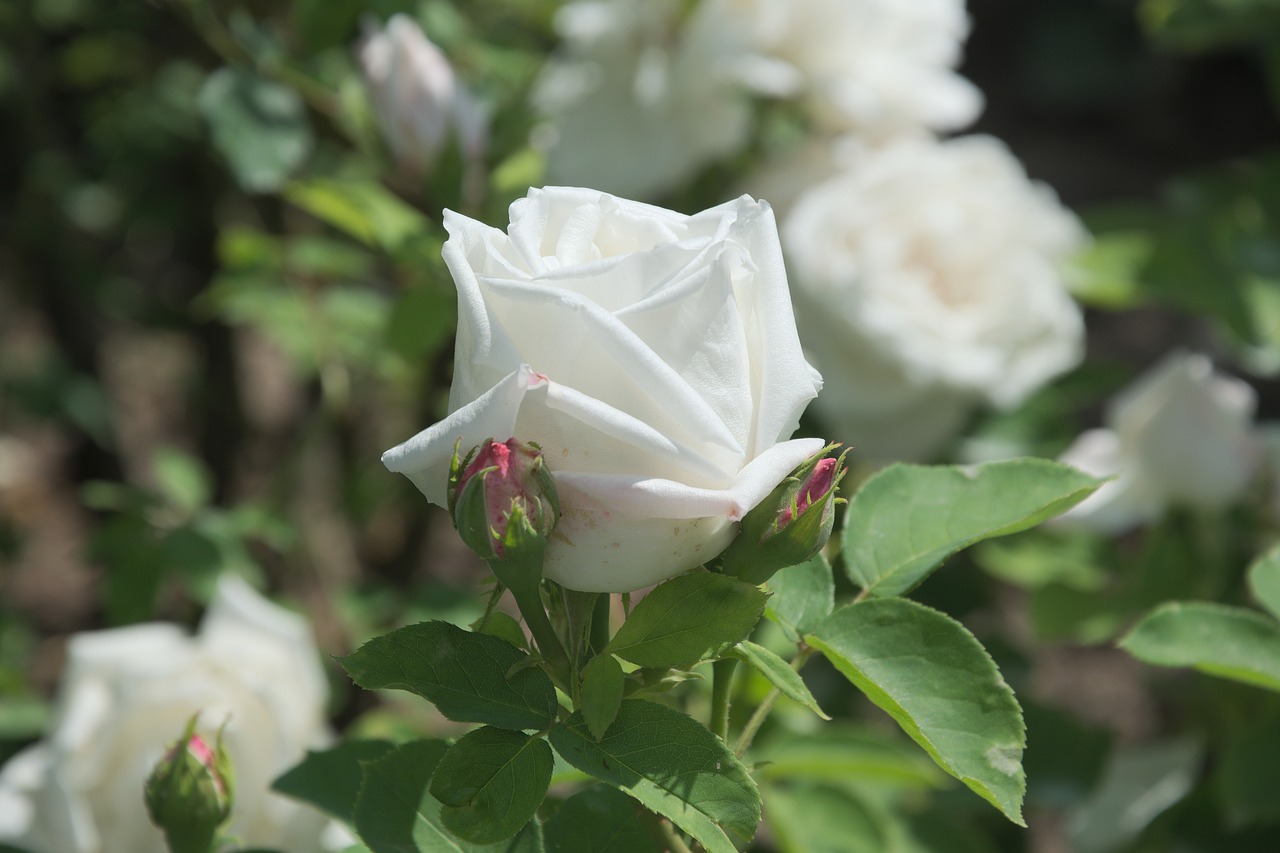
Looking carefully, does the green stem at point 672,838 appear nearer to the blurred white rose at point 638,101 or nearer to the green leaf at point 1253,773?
the green leaf at point 1253,773

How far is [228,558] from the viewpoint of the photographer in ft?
4.00

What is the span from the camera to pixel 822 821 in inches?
39.9

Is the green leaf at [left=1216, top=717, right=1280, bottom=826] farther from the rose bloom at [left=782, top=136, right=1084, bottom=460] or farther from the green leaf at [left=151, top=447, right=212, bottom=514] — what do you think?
the green leaf at [left=151, top=447, right=212, bottom=514]

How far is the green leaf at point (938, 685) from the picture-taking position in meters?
0.52

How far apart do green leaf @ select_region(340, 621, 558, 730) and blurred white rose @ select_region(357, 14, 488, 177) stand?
62 cm

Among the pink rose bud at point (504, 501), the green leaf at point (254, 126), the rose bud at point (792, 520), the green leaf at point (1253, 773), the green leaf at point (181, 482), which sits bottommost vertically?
the green leaf at point (181, 482)

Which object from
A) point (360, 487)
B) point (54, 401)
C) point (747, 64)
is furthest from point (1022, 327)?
point (54, 401)

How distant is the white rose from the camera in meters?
0.47

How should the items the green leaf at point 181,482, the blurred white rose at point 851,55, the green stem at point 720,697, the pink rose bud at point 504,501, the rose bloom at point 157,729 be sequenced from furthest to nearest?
the green leaf at point 181,482, the blurred white rose at point 851,55, the rose bloom at point 157,729, the green stem at point 720,697, the pink rose bud at point 504,501

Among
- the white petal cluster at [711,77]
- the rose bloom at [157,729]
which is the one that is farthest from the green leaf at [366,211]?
the rose bloom at [157,729]

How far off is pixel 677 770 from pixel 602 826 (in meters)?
0.11

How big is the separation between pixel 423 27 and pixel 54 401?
98 cm

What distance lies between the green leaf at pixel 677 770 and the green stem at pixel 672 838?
9cm

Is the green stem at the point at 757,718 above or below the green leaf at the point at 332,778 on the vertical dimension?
A: above
